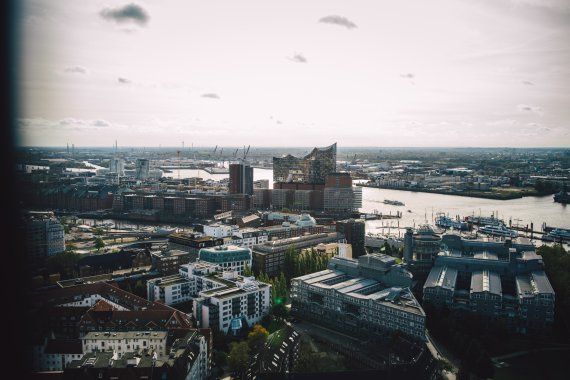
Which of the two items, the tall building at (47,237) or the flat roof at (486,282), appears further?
the tall building at (47,237)

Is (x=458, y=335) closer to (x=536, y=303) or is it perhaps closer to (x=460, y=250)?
(x=536, y=303)

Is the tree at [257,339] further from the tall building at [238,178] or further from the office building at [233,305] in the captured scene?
the tall building at [238,178]

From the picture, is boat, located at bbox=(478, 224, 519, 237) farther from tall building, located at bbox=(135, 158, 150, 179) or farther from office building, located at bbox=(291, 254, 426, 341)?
tall building, located at bbox=(135, 158, 150, 179)

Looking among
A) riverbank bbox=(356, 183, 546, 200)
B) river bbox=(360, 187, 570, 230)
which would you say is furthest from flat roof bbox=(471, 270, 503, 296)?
riverbank bbox=(356, 183, 546, 200)

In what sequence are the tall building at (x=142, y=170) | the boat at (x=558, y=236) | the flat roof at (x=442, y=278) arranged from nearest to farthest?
the flat roof at (x=442, y=278)
the boat at (x=558, y=236)
the tall building at (x=142, y=170)

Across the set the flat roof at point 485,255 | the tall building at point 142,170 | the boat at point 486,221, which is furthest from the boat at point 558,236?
the tall building at point 142,170

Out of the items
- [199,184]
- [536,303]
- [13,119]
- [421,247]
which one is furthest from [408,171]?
[13,119]
